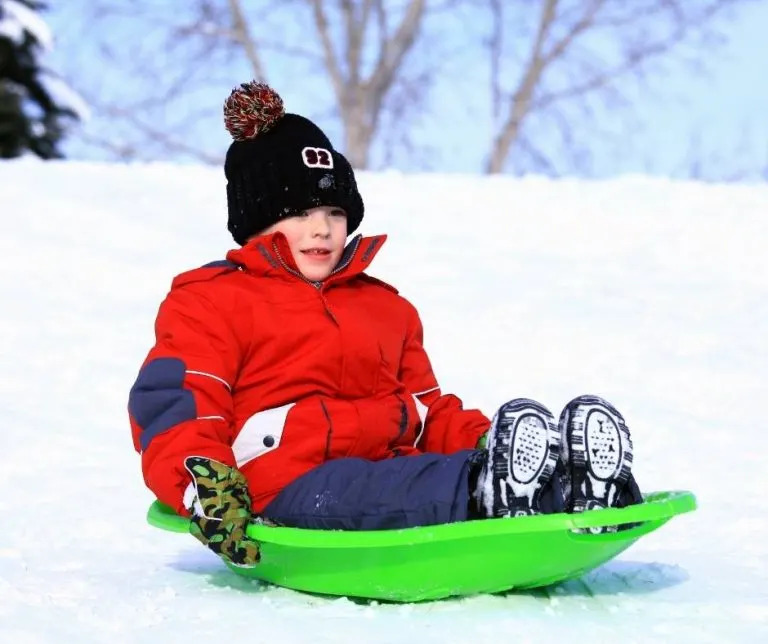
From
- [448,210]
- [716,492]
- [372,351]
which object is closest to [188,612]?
[372,351]

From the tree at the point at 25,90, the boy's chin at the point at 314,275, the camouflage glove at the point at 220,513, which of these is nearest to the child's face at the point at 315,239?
the boy's chin at the point at 314,275

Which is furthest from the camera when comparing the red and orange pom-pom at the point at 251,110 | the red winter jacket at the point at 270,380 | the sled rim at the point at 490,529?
the red and orange pom-pom at the point at 251,110

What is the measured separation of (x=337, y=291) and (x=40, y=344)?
2.74 meters

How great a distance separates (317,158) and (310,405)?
23.5 inches

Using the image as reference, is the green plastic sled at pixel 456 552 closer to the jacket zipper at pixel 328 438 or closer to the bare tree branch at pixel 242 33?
the jacket zipper at pixel 328 438

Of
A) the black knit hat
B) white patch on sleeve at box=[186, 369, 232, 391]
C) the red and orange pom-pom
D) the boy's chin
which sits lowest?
white patch on sleeve at box=[186, 369, 232, 391]

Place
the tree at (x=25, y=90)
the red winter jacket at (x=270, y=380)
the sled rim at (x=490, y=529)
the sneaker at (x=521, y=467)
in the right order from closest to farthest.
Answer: the sled rim at (x=490, y=529) → the sneaker at (x=521, y=467) → the red winter jacket at (x=270, y=380) → the tree at (x=25, y=90)

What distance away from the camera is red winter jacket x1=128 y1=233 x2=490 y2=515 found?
2.32 m

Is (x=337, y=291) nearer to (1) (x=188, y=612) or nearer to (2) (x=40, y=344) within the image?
(1) (x=188, y=612)

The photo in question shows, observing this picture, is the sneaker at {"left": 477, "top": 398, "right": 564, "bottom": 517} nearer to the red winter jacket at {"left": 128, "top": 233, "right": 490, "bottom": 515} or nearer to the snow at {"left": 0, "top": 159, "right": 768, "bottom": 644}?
the snow at {"left": 0, "top": 159, "right": 768, "bottom": 644}

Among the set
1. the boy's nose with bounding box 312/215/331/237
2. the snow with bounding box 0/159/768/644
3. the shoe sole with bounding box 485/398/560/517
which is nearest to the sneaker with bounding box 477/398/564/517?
the shoe sole with bounding box 485/398/560/517

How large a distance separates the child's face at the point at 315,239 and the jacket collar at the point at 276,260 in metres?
0.02

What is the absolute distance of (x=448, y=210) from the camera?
25.2ft

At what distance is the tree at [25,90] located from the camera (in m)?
13.8
